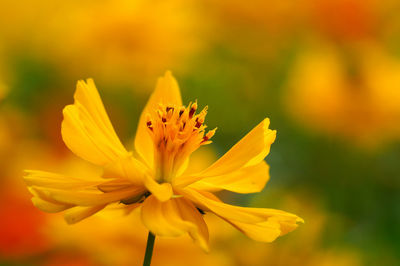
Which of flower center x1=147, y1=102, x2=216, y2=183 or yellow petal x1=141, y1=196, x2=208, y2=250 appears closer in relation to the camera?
yellow petal x1=141, y1=196, x2=208, y2=250

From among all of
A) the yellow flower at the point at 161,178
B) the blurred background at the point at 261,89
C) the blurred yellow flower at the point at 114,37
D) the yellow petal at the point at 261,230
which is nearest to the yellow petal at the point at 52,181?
the yellow flower at the point at 161,178

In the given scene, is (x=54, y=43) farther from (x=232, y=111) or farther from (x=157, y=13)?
(x=232, y=111)

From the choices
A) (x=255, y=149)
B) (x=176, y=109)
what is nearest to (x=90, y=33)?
(x=176, y=109)

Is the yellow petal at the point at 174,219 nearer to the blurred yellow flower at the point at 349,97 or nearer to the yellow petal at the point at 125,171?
the yellow petal at the point at 125,171

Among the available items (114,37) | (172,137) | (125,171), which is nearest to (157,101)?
(172,137)

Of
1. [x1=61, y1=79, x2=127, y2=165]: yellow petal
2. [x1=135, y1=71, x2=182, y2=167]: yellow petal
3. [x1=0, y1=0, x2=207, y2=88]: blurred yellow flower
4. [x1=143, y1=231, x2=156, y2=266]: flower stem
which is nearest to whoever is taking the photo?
[x1=143, y1=231, x2=156, y2=266]: flower stem

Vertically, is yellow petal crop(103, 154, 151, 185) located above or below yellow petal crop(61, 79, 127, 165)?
below

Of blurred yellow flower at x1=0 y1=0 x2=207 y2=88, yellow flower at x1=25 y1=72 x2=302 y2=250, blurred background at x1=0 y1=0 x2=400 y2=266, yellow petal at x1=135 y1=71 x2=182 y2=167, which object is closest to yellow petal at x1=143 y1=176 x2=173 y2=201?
yellow flower at x1=25 y1=72 x2=302 y2=250

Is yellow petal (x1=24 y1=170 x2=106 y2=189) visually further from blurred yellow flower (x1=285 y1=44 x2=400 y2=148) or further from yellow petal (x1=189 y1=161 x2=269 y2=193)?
blurred yellow flower (x1=285 y1=44 x2=400 y2=148)
